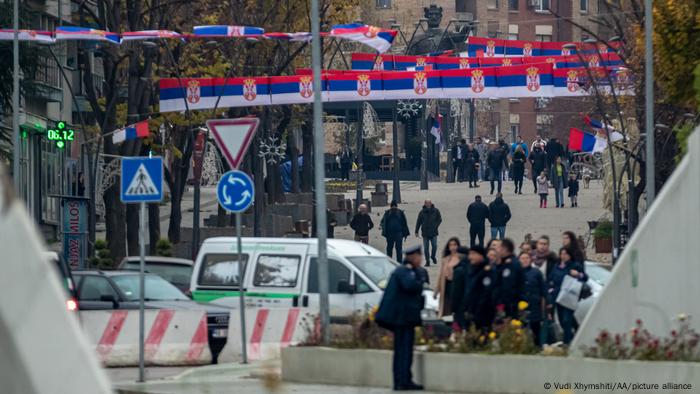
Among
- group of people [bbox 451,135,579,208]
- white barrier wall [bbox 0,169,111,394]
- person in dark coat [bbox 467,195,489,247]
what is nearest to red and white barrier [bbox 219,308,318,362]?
white barrier wall [bbox 0,169,111,394]

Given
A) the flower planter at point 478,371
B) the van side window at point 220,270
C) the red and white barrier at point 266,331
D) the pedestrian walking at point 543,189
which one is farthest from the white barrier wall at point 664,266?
the pedestrian walking at point 543,189

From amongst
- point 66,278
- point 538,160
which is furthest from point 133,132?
point 538,160

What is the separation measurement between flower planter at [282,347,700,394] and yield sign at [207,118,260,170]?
2981mm

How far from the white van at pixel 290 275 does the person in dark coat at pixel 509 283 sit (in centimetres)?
378

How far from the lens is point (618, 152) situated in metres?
45.9

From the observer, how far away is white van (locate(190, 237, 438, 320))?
70.9 feet

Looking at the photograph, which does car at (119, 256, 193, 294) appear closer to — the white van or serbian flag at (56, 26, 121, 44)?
the white van

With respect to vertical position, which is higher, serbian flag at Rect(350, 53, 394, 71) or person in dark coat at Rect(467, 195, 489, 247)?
serbian flag at Rect(350, 53, 394, 71)

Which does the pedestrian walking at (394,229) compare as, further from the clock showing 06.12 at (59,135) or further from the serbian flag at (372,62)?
the serbian flag at (372,62)

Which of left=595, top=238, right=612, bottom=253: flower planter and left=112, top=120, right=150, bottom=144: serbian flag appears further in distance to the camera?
left=595, top=238, right=612, bottom=253: flower planter

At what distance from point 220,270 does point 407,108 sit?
50444 millimetres

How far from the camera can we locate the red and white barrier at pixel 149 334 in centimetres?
2044

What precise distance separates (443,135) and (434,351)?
7226 cm

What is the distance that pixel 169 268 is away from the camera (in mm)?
25828
